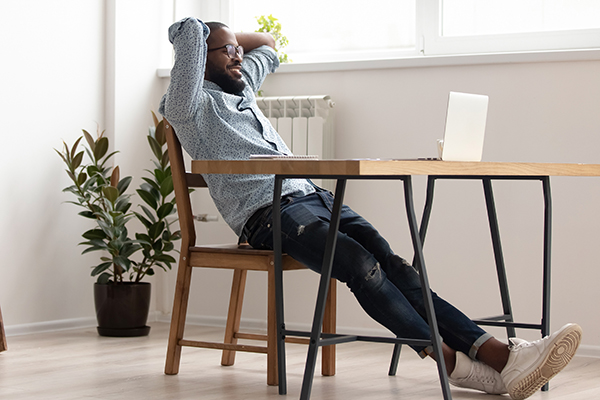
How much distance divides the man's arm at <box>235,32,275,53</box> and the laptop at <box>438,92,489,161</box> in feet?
3.48

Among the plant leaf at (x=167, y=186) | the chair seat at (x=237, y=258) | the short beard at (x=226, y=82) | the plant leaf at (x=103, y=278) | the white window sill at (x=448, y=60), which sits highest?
the white window sill at (x=448, y=60)

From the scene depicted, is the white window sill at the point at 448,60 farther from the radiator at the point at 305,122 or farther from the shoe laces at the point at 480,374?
the shoe laces at the point at 480,374

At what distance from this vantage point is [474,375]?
81.4 inches

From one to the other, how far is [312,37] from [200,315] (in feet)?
4.50

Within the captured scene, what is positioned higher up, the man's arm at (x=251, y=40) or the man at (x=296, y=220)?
the man's arm at (x=251, y=40)

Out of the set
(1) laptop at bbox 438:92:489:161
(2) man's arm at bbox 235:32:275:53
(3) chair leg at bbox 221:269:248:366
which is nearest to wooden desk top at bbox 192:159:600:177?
(1) laptop at bbox 438:92:489:161

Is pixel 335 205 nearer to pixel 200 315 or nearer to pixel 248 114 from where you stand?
pixel 248 114

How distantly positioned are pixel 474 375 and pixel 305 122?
1481 millimetres

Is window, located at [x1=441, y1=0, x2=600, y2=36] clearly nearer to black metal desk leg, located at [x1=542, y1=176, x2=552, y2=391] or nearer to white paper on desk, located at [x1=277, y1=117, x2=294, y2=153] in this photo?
white paper on desk, located at [x1=277, y1=117, x2=294, y2=153]

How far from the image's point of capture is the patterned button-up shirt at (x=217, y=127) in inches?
91.4

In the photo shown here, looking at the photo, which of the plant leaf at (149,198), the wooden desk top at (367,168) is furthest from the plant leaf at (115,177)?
the wooden desk top at (367,168)

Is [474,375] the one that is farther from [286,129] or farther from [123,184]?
[123,184]

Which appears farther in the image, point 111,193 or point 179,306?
point 111,193

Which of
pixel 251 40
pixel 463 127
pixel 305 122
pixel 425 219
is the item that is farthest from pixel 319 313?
pixel 305 122
